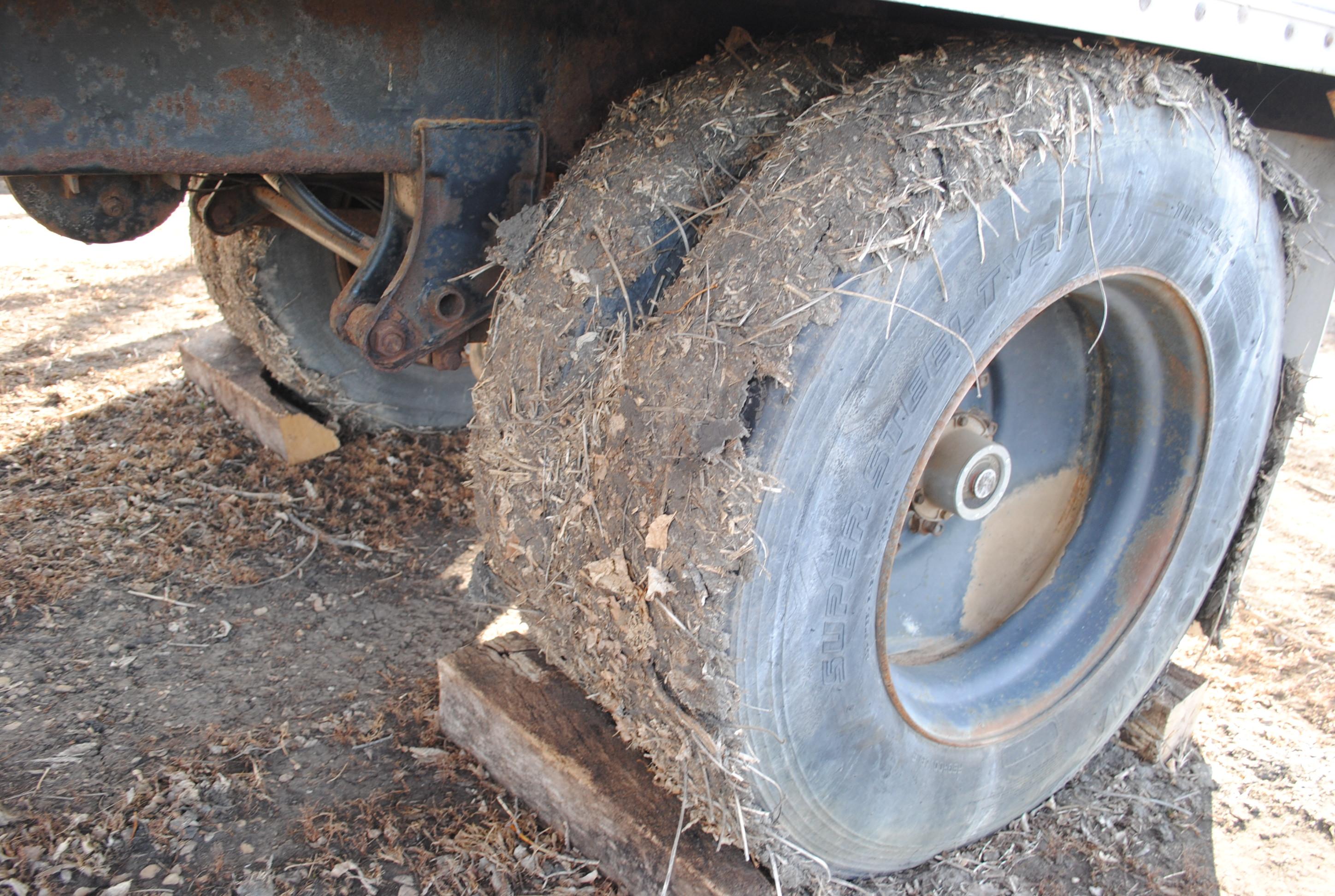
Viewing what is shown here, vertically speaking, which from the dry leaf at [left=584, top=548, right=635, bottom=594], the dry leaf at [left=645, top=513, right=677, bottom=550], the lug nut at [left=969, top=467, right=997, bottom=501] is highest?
the lug nut at [left=969, top=467, right=997, bottom=501]

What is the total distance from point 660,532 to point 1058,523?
4.05ft

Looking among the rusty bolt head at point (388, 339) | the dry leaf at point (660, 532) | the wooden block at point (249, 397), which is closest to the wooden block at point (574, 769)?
the dry leaf at point (660, 532)

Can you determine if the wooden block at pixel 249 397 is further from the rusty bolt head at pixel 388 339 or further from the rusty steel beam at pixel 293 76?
the rusty steel beam at pixel 293 76

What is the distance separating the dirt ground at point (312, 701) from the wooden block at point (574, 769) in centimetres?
7

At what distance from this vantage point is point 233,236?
289 cm

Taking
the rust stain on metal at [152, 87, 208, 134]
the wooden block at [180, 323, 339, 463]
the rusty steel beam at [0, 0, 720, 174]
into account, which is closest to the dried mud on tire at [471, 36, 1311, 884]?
the rusty steel beam at [0, 0, 720, 174]

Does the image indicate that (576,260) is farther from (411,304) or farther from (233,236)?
(233,236)

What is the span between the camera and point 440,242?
4.96 ft

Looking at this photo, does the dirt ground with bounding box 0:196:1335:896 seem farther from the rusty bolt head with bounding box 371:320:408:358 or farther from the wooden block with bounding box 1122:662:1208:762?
the rusty bolt head with bounding box 371:320:408:358

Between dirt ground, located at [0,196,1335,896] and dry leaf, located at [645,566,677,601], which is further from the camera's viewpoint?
dirt ground, located at [0,196,1335,896]

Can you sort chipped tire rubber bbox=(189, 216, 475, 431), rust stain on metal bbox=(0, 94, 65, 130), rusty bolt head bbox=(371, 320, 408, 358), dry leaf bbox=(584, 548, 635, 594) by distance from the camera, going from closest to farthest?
rust stain on metal bbox=(0, 94, 65, 130) < dry leaf bbox=(584, 548, 635, 594) < rusty bolt head bbox=(371, 320, 408, 358) < chipped tire rubber bbox=(189, 216, 475, 431)

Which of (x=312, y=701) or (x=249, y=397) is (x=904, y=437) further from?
(x=249, y=397)

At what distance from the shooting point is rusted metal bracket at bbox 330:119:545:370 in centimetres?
145

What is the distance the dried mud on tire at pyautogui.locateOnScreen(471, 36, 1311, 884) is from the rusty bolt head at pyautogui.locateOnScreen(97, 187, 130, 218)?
61 cm
